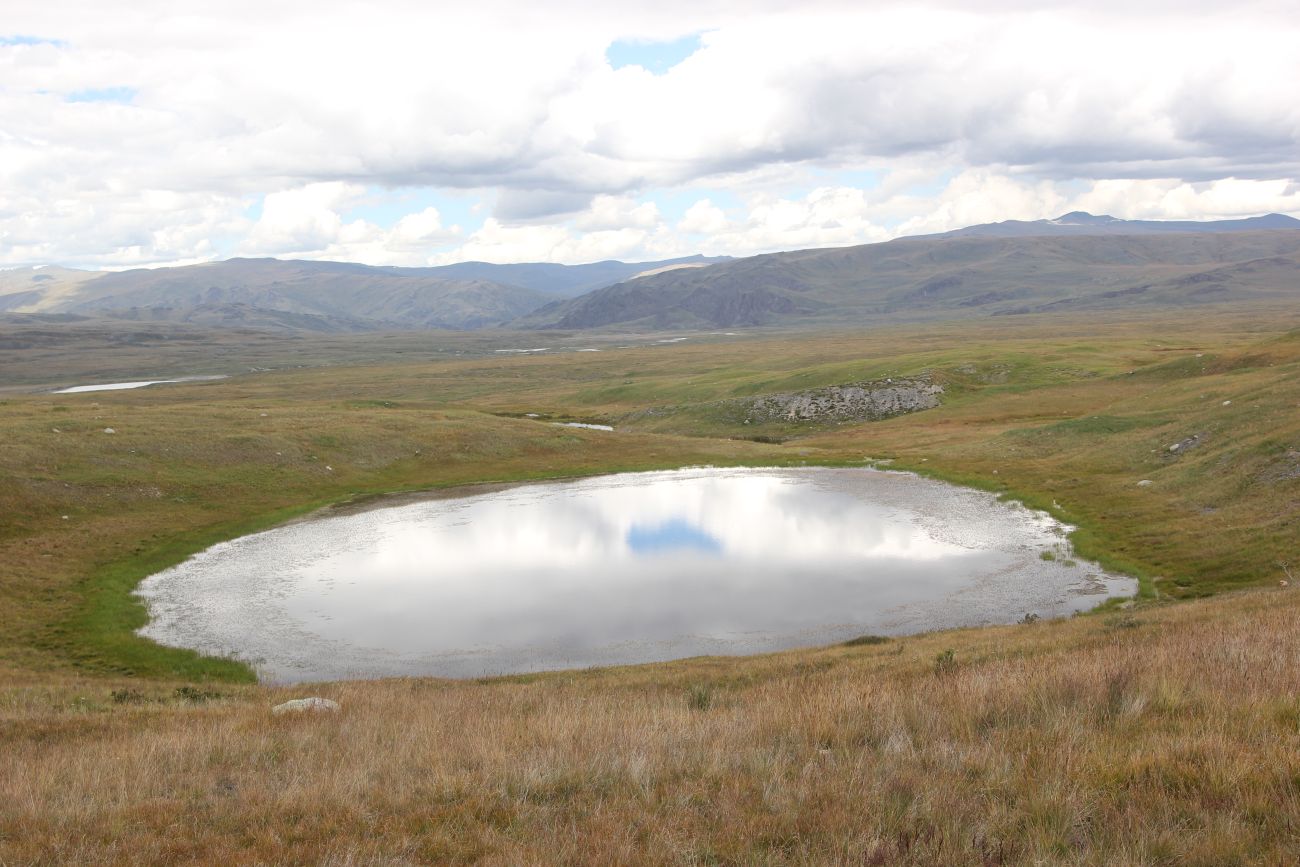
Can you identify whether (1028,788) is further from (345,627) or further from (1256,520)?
(1256,520)

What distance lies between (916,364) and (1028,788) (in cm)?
11506

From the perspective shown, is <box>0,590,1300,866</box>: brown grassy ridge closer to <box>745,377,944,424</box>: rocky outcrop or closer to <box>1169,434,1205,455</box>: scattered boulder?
<box>1169,434,1205,455</box>: scattered boulder

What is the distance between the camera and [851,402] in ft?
349

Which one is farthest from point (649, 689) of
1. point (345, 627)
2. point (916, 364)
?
point (916, 364)

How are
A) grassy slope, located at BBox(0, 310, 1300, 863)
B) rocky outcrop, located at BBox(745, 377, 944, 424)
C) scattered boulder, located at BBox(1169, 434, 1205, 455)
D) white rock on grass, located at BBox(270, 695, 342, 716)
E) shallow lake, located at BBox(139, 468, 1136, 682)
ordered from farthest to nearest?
1. rocky outcrop, located at BBox(745, 377, 944, 424)
2. scattered boulder, located at BBox(1169, 434, 1205, 455)
3. shallow lake, located at BBox(139, 468, 1136, 682)
4. white rock on grass, located at BBox(270, 695, 342, 716)
5. grassy slope, located at BBox(0, 310, 1300, 863)

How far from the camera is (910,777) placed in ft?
31.6

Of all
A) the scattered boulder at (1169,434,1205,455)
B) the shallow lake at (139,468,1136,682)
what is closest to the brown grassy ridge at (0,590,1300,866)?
the shallow lake at (139,468,1136,682)

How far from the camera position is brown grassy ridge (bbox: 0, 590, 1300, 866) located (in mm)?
8219

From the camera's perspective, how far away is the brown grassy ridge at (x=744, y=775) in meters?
8.22

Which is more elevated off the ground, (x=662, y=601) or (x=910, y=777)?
(x=910, y=777)

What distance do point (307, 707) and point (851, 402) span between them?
94692 millimetres

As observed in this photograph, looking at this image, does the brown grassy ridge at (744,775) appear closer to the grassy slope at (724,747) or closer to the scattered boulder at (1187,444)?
the grassy slope at (724,747)

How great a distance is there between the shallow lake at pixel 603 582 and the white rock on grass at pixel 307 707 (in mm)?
9279

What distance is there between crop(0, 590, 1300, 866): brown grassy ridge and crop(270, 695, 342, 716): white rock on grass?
814mm
